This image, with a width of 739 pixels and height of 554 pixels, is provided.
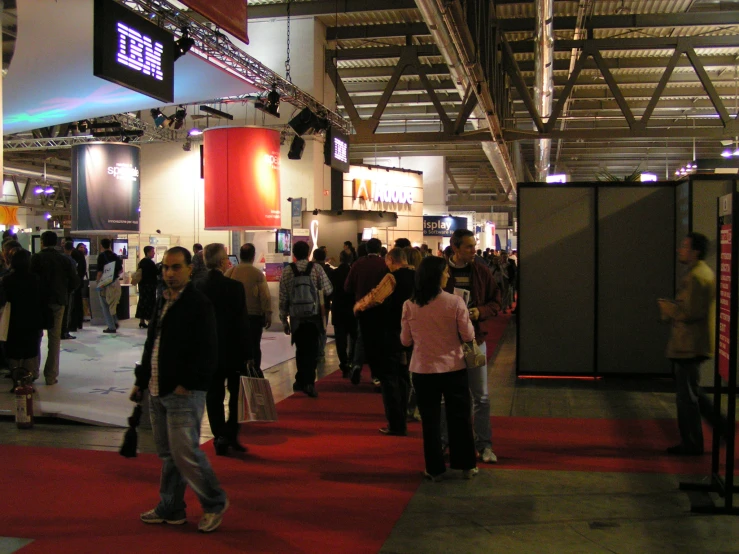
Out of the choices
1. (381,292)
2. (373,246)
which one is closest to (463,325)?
(381,292)

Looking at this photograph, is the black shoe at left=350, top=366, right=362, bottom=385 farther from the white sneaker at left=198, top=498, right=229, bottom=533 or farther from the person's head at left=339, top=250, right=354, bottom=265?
the white sneaker at left=198, top=498, right=229, bottom=533

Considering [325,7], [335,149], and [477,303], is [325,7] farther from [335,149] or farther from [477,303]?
[477,303]

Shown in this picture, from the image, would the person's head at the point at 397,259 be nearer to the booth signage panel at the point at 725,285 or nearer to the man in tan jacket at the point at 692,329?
the man in tan jacket at the point at 692,329

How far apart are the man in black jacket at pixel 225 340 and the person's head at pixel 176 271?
1.22 meters

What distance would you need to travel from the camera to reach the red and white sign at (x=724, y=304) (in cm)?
442

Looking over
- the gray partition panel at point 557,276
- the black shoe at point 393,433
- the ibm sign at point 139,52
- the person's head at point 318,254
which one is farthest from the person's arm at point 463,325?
the gray partition panel at point 557,276

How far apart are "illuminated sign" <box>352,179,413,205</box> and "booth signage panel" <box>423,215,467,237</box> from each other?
3.60m

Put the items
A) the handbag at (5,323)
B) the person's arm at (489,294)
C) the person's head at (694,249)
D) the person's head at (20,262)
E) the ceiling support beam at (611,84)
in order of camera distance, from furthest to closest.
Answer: the ceiling support beam at (611,84), the person's head at (20,262), the handbag at (5,323), the person's arm at (489,294), the person's head at (694,249)

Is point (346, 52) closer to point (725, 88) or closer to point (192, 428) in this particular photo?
point (725, 88)

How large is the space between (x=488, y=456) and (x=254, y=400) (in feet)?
5.63

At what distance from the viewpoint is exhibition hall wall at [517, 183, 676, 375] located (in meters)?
8.73

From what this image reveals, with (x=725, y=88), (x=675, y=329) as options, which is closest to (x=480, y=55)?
(x=675, y=329)

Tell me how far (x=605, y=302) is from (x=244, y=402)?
16.8 feet

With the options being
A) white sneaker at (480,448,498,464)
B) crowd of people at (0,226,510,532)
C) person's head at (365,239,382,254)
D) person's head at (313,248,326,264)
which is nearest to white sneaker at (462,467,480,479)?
crowd of people at (0,226,510,532)
